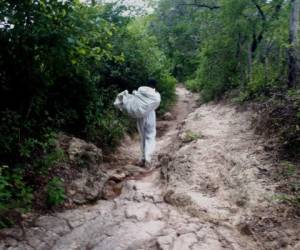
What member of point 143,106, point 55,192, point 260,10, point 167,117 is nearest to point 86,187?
point 55,192

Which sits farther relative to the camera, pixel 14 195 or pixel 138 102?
pixel 138 102

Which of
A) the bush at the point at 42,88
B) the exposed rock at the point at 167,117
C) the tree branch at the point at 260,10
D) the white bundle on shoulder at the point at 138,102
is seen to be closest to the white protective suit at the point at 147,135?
the white bundle on shoulder at the point at 138,102

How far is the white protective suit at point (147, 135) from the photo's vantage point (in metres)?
6.77

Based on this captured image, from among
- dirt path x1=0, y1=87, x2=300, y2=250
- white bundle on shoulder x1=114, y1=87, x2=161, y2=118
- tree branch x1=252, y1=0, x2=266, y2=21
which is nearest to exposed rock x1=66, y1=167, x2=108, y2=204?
dirt path x1=0, y1=87, x2=300, y2=250

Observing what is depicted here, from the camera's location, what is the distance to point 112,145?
7297 millimetres

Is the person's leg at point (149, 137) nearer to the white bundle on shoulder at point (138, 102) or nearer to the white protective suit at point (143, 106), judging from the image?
the white protective suit at point (143, 106)

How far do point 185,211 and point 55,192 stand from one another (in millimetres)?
1764

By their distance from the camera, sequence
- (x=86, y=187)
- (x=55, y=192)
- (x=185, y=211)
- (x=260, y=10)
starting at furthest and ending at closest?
(x=260, y=10)
(x=86, y=187)
(x=55, y=192)
(x=185, y=211)

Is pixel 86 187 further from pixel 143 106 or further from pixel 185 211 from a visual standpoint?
pixel 143 106

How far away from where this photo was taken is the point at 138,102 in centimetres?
651

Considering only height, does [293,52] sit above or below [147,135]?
above

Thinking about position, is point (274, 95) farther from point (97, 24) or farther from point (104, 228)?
point (104, 228)

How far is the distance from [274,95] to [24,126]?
14.5 ft

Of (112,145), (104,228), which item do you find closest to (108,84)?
(112,145)
